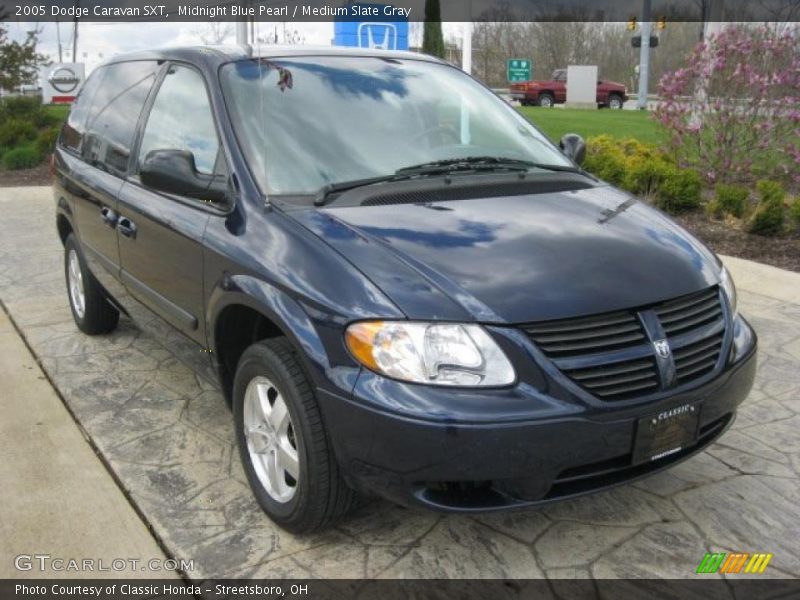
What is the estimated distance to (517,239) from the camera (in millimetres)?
2777

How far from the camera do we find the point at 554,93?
37.3 metres

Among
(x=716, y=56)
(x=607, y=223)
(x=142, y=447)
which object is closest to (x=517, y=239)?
(x=607, y=223)

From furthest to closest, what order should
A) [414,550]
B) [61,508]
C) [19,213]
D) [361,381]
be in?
[19,213], [61,508], [414,550], [361,381]

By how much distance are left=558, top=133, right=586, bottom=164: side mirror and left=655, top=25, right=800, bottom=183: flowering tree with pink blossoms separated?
512 centimetres

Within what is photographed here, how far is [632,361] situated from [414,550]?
1.06 meters

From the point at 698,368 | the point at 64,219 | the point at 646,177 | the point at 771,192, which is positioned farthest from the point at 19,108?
the point at 698,368

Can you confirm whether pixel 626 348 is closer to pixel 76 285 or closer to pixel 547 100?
pixel 76 285

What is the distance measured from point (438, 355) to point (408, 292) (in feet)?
0.74

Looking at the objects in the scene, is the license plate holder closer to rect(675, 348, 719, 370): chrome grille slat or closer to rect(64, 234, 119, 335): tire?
rect(675, 348, 719, 370): chrome grille slat

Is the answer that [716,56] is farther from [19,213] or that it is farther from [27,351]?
[19,213]

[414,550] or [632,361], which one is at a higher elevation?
[632,361]

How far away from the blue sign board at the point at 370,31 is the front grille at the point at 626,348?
835 centimetres

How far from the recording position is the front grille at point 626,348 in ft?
7.99

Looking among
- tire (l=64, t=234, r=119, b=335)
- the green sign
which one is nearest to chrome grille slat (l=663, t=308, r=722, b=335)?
tire (l=64, t=234, r=119, b=335)
